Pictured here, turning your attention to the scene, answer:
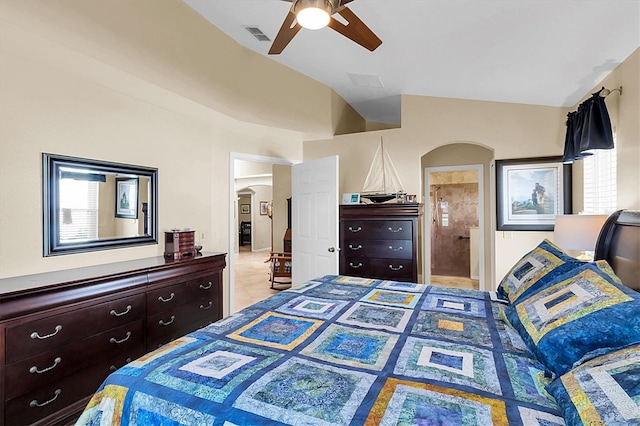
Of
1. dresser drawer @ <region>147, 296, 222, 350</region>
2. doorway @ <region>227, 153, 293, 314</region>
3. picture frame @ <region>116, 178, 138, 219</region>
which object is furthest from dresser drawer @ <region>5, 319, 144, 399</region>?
doorway @ <region>227, 153, 293, 314</region>

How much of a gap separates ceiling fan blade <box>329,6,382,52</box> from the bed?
1610 millimetres

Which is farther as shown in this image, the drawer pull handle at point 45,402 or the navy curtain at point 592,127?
the navy curtain at point 592,127

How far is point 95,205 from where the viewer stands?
2.53 meters

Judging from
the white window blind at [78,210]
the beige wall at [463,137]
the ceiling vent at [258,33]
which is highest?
the ceiling vent at [258,33]

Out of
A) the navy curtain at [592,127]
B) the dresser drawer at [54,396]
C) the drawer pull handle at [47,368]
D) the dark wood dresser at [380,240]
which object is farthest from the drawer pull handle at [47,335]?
the navy curtain at [592,127]

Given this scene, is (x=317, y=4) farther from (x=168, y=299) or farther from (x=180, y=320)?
(x=180, y=320)

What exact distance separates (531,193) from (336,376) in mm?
3538

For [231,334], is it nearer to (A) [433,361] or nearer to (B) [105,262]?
(A) [433,361]

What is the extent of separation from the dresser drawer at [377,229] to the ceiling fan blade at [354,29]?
6.81 ft

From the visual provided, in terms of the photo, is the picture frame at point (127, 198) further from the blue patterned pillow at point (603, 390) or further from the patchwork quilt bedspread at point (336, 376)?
the blue patterned pillow at point (603, 390)

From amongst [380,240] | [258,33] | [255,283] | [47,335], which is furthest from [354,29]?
[255,283]

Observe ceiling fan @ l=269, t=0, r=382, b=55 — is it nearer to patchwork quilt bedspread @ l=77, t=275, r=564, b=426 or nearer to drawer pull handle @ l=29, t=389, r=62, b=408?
patchwork quilt bedspread @ l=77, t=275, r=564, b=426

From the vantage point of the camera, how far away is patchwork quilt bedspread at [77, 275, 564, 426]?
0.88 m

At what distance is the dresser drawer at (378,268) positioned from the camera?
365 centimetres
